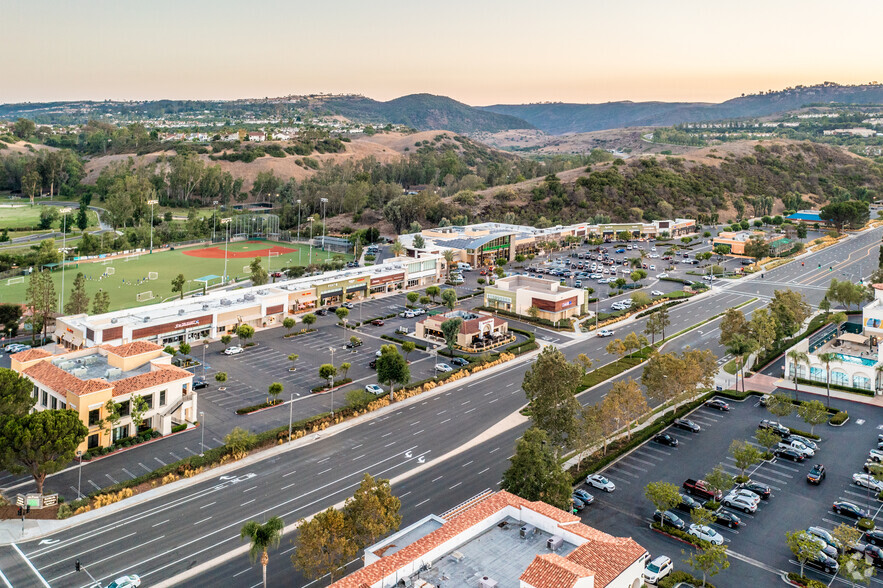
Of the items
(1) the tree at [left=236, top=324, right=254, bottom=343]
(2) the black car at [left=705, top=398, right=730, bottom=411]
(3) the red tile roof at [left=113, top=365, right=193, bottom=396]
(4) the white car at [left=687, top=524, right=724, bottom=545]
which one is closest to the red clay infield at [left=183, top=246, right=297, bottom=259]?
(1) the tree at [left=236, top=324, right=254, bottom=343]

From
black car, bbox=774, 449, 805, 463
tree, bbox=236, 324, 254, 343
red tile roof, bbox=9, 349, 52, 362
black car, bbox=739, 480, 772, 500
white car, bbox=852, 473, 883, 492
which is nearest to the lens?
black car, bbox=739, 480, 772, 500

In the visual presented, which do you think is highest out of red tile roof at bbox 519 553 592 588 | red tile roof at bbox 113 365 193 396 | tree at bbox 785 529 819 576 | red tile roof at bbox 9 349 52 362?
red tile roof at bbox 519 553 592 588

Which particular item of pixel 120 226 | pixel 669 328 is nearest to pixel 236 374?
pixel 669 328

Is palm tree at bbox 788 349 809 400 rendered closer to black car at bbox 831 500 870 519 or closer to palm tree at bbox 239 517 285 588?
black car at bbox 831 500 870 519

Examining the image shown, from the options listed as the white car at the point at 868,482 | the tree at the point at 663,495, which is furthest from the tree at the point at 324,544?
the white car at the point at 868,482

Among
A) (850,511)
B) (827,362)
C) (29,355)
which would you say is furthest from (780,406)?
(29,355)

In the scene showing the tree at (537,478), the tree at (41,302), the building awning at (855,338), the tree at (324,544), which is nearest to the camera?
the tree at (324,544)

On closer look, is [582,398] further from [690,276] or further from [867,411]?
[690,276]

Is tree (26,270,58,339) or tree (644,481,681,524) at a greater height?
tree (26,270,58,339)

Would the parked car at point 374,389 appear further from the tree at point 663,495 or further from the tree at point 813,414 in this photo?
the tree at point 813,414
